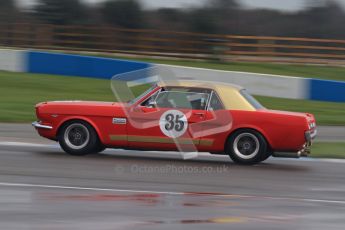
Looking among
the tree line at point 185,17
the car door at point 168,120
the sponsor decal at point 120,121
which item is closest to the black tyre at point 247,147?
the car door at point 168,120

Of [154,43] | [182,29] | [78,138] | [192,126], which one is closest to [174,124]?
[192,126]

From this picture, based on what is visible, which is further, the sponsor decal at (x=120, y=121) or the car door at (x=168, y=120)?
the sponsor decal at (x=120, y=121)

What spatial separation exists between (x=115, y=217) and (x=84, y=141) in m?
4.27

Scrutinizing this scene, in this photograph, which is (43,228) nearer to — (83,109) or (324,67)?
(83,109)

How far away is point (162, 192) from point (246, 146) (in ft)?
9.30

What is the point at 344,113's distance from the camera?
64.5 feet

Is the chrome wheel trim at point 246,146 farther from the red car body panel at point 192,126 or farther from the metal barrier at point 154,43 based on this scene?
the metal barrier at point 154,43

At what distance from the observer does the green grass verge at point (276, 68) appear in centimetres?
2950

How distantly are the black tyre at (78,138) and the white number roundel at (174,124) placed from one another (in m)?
1.14

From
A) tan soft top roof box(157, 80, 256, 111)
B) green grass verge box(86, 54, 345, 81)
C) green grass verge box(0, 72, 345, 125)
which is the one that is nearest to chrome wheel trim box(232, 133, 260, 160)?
tan soft top roof box(157, 80, 256, 111)

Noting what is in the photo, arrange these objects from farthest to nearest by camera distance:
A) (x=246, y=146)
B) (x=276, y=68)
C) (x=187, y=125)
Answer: (x=276, y=68)
(x=246, y=146)
(x=187, y=125)

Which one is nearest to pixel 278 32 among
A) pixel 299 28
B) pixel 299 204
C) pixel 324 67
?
pixel 299 28

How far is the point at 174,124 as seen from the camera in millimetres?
10703

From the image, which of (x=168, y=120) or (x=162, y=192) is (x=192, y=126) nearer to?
(x=168, y=120)
